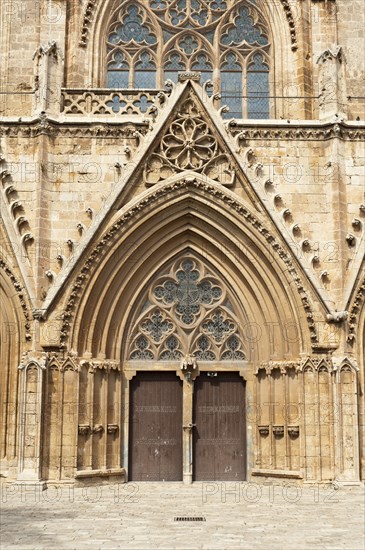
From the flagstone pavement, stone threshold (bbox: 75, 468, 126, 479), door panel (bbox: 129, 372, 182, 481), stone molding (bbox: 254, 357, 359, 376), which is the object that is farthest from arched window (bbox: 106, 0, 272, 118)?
the flagstone pavement

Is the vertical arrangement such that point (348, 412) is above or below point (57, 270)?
below

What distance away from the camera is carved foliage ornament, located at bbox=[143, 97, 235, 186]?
14.8 m

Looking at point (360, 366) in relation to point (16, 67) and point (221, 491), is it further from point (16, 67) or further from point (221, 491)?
point (16, 67)

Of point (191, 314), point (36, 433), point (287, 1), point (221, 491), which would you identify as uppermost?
point (287, 1)

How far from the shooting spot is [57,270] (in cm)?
1429

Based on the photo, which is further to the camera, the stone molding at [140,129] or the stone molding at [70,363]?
the stone molding at [140,129]

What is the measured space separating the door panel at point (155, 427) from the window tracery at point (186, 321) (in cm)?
51

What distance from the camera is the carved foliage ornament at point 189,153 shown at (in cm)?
1480

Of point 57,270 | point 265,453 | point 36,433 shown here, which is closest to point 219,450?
point 265,453

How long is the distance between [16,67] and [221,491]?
32.8 ft

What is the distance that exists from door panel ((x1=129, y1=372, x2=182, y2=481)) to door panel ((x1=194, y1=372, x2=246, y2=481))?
0.38 metres

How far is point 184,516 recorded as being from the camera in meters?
10.7

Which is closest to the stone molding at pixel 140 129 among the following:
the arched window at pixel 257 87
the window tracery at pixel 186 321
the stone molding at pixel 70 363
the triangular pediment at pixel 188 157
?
the triangular pediment at pixel 188 157

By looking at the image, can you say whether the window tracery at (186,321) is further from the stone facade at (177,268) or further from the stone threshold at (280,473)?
the stone threshold at (280,473)
